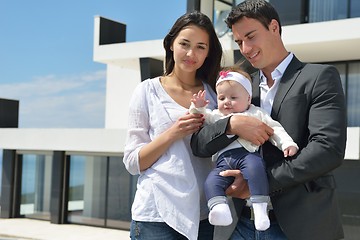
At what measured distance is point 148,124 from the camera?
2.72m

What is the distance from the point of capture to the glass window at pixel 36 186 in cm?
1620

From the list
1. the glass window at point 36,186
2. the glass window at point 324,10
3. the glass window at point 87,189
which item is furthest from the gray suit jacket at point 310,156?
the glass window at point 36,186

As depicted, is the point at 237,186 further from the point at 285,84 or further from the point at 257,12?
the point at 257,12

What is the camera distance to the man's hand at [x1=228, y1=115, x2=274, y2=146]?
7.36 ft

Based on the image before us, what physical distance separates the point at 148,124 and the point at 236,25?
689mm

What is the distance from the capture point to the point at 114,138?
13664 mm

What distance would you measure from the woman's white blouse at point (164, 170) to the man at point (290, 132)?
0.60 ft

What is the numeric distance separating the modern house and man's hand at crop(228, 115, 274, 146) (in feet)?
27.4

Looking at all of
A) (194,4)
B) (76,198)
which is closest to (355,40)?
(194,4)

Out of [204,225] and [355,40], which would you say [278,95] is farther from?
[355,40]

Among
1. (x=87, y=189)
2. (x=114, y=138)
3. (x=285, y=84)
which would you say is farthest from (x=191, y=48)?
(x=87, y=189)

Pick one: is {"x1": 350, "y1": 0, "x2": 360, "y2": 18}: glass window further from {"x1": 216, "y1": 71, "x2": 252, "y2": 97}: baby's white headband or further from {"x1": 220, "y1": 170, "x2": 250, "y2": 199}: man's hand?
{"x1": 220, "y1": 170, "x2": 250, "y2": 199}: man's hand

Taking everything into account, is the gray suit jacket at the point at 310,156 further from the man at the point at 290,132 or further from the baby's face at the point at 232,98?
the baby's face at the point at 232,98

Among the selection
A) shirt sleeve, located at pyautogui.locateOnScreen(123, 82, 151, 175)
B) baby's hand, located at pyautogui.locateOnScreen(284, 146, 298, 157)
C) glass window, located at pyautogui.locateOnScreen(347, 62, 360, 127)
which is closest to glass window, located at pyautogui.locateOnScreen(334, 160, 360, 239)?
glass window, located at pyautogui.locateOnScreen(347, 62, 360, 127)
